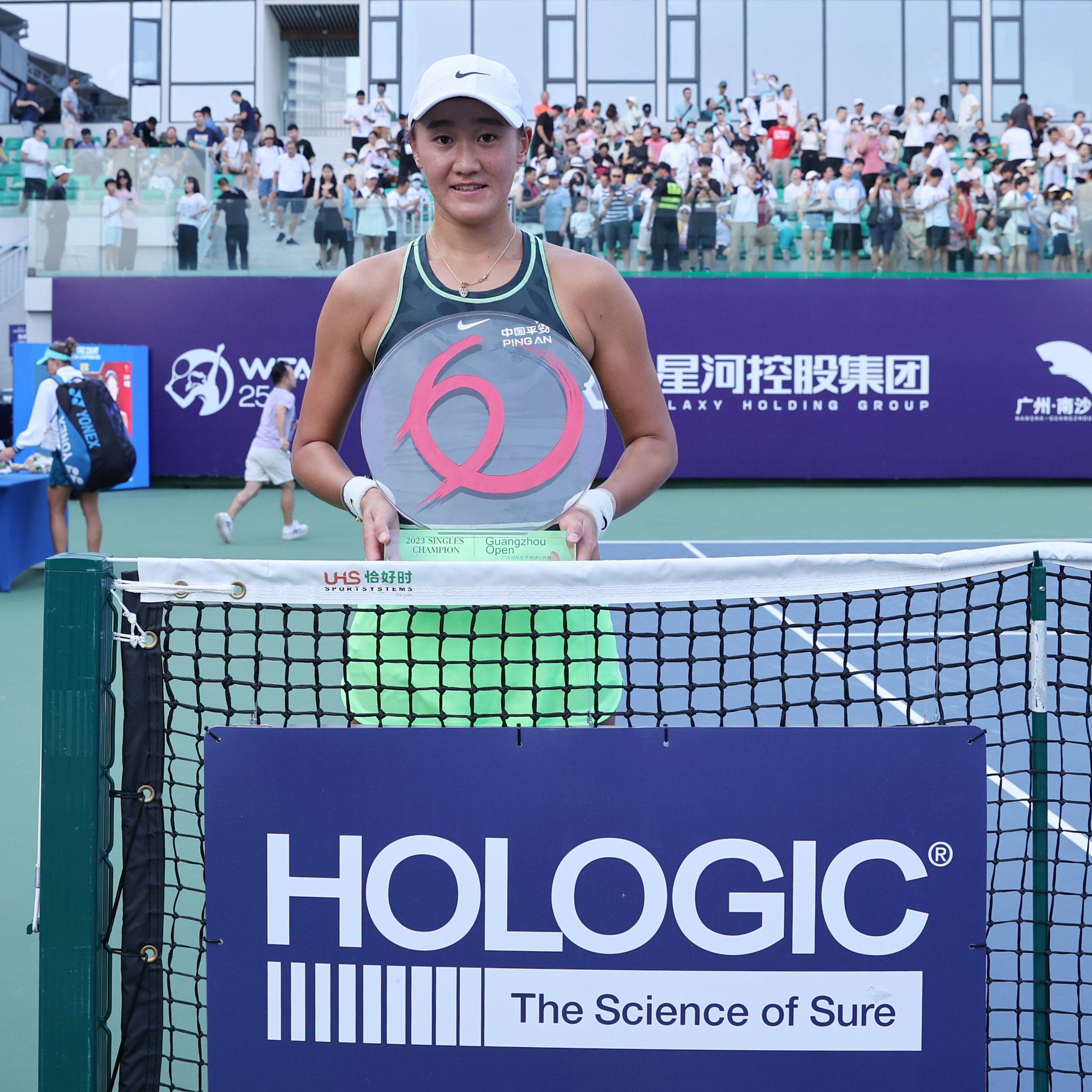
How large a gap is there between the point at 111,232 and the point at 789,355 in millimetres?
8937

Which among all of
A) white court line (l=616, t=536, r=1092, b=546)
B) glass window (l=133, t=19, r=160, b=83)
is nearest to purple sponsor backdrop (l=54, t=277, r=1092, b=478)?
white court line (l=616, t=536, r=1092, b=546)

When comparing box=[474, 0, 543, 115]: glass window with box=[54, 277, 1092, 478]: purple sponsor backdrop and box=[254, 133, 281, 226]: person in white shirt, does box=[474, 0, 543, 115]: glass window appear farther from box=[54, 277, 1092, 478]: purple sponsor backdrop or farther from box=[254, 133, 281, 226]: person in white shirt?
box=[54, 277, 1092, 478]: purple sponsor backdrop

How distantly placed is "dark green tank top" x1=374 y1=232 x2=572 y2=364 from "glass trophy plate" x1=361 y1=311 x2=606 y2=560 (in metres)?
0.08

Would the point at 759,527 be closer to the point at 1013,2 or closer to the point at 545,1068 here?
the point at 545,1068

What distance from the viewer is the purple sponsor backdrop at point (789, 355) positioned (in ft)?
58.5

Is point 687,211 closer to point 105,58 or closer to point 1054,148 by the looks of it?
point 1054,148

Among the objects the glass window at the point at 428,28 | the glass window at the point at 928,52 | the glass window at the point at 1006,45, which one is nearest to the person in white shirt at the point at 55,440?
the glass window at the point at 428,28

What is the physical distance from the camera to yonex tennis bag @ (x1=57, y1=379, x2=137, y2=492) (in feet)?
32.4

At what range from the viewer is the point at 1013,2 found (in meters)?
29.3

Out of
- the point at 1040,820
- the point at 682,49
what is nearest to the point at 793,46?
the point at 682,49

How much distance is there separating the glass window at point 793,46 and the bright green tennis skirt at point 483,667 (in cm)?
2858

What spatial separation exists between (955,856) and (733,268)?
1648cm

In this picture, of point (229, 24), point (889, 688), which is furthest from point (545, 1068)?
point (229, 24)

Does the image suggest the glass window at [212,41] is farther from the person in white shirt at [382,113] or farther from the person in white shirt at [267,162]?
the person in white shirt at [267,162]
